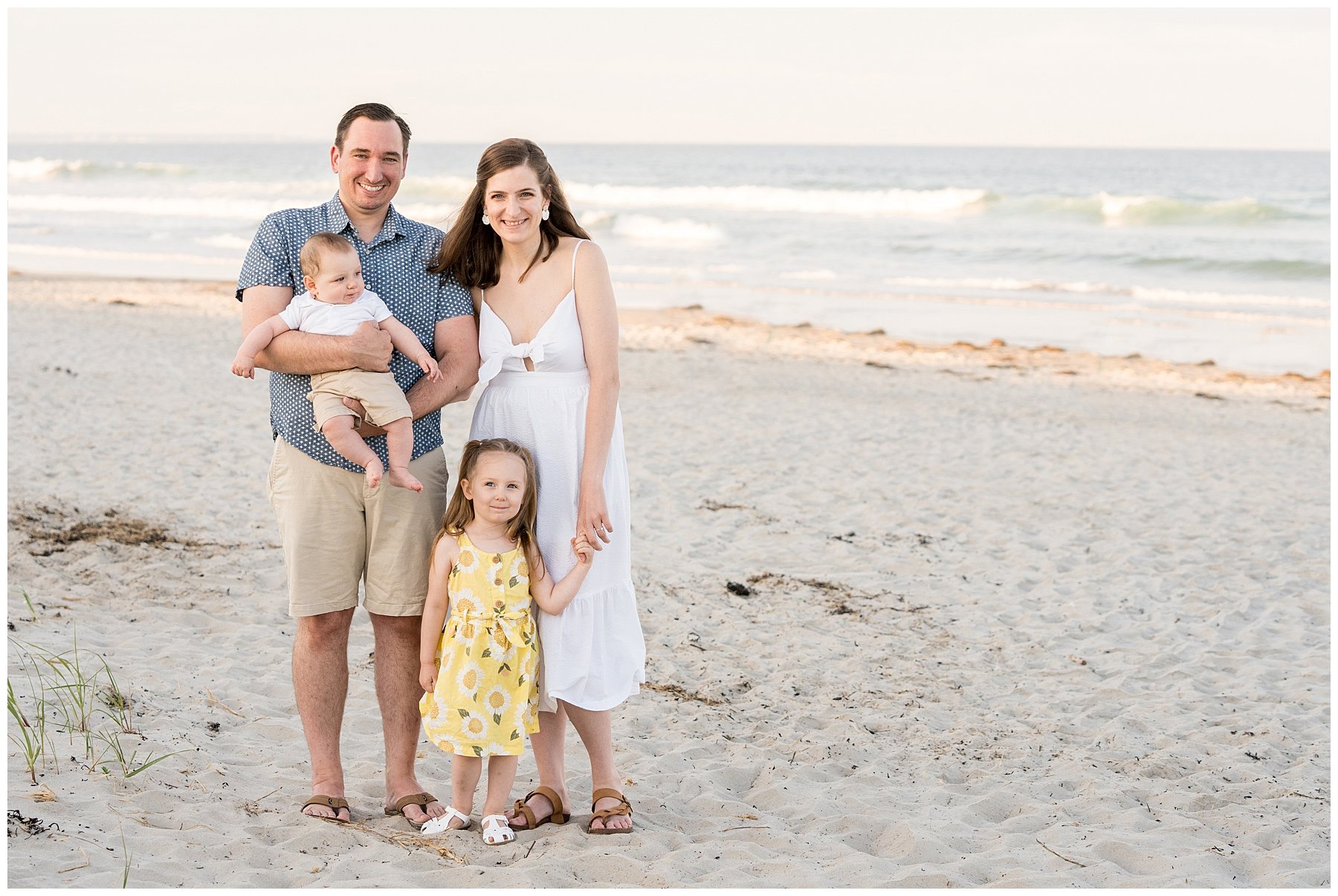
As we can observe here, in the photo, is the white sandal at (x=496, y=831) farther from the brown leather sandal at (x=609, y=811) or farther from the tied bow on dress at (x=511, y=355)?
the tied bow on dress at (x=511, y=355)

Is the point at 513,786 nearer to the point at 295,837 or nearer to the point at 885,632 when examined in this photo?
the point at 295,837

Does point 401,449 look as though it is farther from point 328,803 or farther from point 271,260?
point 328,803

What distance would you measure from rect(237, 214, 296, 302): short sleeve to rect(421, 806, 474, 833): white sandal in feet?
5.03

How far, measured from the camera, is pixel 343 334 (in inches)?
119

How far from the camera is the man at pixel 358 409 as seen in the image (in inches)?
123

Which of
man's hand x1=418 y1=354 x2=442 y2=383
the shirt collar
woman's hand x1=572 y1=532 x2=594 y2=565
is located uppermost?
the shirt collar

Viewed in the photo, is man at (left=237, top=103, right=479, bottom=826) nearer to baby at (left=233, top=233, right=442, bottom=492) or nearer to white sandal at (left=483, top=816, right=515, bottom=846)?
baby at (left=233, top=233, right=442, bottom=492)

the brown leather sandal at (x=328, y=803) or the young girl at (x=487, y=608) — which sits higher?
the young girl at (x=487, y=608)

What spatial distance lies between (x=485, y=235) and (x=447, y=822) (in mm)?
1641

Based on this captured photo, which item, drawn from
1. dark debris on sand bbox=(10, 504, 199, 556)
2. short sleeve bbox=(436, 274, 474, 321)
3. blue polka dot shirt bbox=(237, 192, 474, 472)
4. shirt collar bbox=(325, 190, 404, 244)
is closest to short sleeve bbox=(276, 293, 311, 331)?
blue polka dot shirt bbox=(237, 192, 474, 472)

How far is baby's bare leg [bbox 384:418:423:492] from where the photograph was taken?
10.1 ft

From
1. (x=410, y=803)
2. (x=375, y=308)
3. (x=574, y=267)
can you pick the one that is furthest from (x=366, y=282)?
(x=410, y=803)

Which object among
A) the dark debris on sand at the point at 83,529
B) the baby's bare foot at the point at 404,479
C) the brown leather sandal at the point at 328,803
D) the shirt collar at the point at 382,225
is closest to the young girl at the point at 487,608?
the baby's bare foot at the point at 404,479

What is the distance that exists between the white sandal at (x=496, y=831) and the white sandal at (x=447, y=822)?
0.33ft
